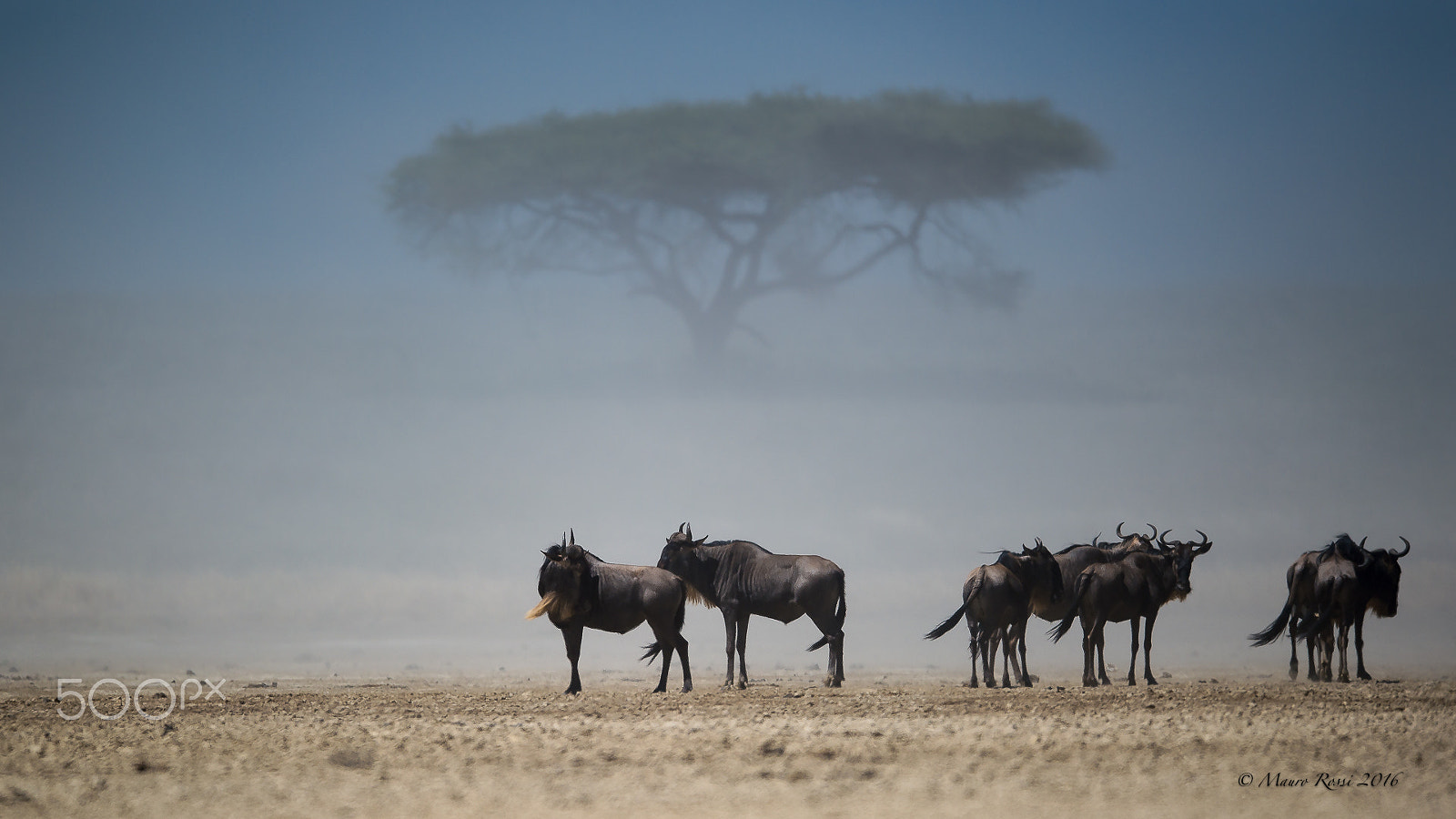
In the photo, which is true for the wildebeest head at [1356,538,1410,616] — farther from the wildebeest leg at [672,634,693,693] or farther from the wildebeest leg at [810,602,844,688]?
the wildebeest leg at [672,634,693,693]

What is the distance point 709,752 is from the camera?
16312mm

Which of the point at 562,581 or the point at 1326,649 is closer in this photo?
the point at 562,581

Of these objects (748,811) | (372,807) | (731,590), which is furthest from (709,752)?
(731,590)

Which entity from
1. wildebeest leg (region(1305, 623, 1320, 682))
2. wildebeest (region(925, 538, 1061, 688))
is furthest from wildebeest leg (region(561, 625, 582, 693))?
wildebeest leg (region(1305, 623, 1320, 682))

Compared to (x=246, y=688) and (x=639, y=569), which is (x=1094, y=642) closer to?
(x=639, y=569)

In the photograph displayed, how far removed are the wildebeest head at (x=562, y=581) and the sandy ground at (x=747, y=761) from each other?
2879 millimetres

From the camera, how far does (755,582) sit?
1029 inches

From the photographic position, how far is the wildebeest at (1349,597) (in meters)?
26.2

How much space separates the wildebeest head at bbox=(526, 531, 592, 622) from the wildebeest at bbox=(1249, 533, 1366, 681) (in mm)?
13733

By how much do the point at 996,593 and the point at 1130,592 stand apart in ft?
8.91

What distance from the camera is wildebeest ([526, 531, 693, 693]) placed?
22016 mm

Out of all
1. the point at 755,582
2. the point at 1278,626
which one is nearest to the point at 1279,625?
the point at 1278,626

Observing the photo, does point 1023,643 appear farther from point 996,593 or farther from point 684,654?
point 684,654

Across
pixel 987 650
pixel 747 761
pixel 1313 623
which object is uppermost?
pixel 1313 623
